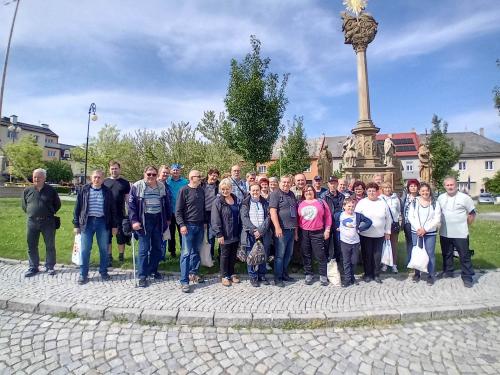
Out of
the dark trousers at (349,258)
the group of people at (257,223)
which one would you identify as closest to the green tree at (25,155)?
the group of people at (257,223)

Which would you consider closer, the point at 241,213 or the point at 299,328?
the point at 299,328

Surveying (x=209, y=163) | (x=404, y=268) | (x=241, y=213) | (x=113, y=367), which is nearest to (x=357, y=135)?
(x=209, y=163)

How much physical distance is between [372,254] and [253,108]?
11842 mm

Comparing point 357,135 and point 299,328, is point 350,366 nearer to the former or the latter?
point 299,328

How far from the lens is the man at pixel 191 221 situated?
206 inches

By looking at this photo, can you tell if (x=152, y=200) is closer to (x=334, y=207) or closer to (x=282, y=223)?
(x=282, y=223)

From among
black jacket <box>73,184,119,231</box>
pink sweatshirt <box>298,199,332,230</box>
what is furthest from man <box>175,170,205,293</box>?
pink sweatshirt <box>298,199,332,230</box>

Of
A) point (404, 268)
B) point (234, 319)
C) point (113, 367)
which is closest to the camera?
point (113, 367)

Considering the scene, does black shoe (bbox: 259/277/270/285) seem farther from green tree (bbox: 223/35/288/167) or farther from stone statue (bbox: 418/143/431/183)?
stone statue (bbox: 418/143/431/183)

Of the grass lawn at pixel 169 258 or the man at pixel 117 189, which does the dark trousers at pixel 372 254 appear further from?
the man at pixel 117 189

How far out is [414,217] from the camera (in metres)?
5.73

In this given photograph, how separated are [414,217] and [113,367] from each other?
532 cm

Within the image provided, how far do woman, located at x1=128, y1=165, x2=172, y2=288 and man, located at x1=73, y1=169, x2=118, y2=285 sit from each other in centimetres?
71

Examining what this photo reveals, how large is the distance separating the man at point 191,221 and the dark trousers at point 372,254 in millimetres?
3056
